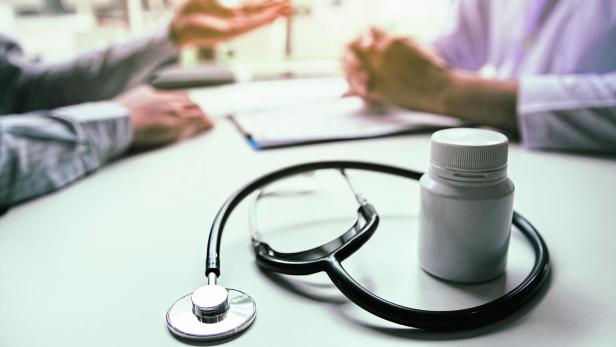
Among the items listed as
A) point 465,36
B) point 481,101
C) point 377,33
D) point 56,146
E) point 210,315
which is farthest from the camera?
point 465,36

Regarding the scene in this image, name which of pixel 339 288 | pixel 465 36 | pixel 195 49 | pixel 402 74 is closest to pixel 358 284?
pixel 339 288

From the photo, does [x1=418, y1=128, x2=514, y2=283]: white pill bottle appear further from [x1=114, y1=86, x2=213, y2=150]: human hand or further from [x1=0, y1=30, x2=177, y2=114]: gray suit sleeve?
[x1=0, y1=30, x2=177, y2=114]: gray suit sleeve

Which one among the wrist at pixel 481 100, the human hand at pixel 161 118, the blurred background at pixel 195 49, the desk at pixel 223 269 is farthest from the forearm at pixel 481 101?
the blurred background at pixel 195 49

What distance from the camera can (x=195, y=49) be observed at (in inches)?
50.8

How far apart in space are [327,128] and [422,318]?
0.48 metres

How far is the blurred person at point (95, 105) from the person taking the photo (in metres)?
0.51

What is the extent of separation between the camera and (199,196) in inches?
18.7

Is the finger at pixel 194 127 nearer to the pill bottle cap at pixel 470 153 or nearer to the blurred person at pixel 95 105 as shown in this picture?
the blurred person at pixel 95 105

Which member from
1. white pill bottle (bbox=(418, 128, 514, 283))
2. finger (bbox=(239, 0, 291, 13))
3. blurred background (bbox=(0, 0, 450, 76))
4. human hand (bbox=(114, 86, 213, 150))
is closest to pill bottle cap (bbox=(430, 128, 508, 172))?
white pill bottle (bbox=(418, 128, 514, 283))

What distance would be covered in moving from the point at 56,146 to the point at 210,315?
0.38 meters

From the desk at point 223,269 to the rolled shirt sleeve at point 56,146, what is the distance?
2cm

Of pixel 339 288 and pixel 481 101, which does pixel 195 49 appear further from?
pixel 339 288

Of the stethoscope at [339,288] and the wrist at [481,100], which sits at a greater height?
the wrist at [481,100]

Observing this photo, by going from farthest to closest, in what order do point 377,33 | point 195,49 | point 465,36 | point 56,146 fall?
point 195,49
point 465,36
point 377,33
point 56,146
